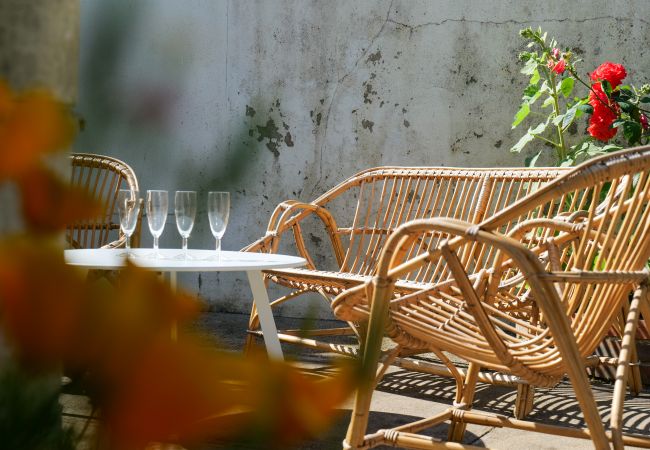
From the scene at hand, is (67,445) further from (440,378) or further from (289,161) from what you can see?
(289,161)

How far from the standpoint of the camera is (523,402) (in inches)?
99.6

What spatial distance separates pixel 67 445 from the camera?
0.84ft

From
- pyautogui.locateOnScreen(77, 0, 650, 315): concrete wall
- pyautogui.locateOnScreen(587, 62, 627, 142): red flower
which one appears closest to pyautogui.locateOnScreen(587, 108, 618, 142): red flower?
pyautogui.locateOnScreen(587, 62, 627, 142): red flower

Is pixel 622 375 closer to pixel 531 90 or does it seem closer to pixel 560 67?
pixel 560 67

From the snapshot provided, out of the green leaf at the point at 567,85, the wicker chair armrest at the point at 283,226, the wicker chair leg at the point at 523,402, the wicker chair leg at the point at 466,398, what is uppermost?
the green leaf at the point at 567,85

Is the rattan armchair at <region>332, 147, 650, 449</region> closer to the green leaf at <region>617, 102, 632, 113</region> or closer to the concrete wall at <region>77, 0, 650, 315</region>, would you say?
the green leaf at <region>617, 102, 632, 113</region>

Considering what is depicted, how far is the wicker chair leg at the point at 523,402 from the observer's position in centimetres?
253

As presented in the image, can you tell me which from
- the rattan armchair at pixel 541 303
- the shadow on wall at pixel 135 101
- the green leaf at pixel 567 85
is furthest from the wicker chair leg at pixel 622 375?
the green leaf at pixel 567 85

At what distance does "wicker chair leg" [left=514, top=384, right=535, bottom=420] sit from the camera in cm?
253

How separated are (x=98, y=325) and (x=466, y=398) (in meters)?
1.94

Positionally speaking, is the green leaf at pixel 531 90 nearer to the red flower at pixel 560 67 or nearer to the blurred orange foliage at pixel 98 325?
the red flower at pixel 560 67

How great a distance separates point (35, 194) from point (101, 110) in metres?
0.04

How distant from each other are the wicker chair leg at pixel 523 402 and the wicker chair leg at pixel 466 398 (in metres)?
0.45

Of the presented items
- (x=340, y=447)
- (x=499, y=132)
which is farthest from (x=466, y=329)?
(x=499, y=132)
